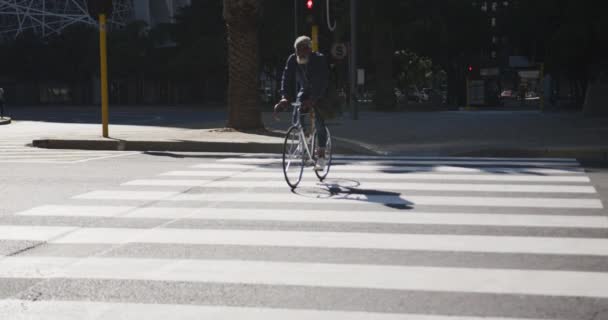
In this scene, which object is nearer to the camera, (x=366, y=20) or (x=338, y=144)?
(x=338, y=144)

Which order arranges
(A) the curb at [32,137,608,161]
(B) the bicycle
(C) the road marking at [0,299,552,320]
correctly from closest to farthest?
1. (C) the road marking at [0,299,552,320]
2. (B) the bicycle
3. (A) the curb at [32,137,608,161]

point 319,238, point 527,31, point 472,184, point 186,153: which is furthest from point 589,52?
point 319,238

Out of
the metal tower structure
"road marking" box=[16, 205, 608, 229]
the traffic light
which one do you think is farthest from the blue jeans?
the metal tower structure

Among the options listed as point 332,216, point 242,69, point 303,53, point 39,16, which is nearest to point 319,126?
point 303,53

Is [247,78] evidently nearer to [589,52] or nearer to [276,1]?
[589,52]

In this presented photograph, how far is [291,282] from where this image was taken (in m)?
4.97

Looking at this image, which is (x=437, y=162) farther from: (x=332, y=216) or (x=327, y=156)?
(x=332, y=216)

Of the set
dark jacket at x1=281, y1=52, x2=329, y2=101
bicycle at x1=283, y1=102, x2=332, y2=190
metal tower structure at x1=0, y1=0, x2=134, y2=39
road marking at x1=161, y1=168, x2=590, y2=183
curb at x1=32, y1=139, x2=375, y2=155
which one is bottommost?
road marking at x1=161, y1=168, x2=590, y2=183

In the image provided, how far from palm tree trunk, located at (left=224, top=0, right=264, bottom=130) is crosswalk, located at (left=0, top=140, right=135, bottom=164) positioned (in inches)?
175

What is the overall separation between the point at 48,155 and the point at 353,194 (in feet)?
24.7

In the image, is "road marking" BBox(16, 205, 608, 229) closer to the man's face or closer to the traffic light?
the man's face

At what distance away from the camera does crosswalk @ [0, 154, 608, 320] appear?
4.49 meters

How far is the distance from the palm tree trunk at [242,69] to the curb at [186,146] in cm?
328

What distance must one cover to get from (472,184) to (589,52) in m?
25.2
